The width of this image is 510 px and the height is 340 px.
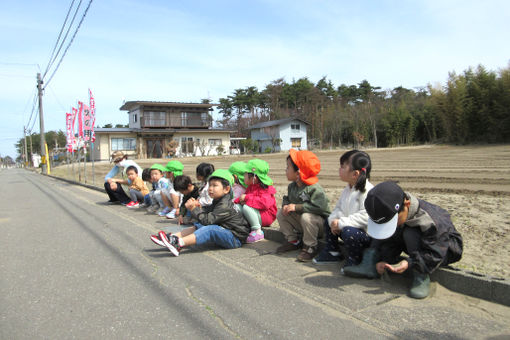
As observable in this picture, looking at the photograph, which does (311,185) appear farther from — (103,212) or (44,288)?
(103,212)

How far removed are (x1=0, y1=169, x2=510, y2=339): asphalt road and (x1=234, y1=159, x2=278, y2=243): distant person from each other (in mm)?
229

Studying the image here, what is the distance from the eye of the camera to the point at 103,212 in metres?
7.78

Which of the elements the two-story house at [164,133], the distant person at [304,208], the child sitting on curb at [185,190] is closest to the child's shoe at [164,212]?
the child sitting on curb at [185,190]

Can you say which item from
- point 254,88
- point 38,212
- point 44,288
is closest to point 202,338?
point 44,288

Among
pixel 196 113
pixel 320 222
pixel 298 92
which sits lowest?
pixel 320 222

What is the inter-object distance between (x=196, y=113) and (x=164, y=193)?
114 ft

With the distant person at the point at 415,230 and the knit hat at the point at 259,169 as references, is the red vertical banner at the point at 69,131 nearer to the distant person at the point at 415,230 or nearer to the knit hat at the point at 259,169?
the knit hat at the point at 259,169

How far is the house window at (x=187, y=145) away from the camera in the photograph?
38219 mm

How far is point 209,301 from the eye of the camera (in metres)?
2.85

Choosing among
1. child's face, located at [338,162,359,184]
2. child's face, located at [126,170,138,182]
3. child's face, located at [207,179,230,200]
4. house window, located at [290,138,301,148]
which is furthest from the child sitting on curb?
house window, located at [290,138,301,148]

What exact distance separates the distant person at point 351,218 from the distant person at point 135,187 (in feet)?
18.3

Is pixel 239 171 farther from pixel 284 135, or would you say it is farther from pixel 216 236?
pixel 284 135

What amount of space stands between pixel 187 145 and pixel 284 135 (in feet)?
41.3

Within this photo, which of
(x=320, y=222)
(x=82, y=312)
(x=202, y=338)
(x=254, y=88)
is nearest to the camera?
(x=202, y=338)
